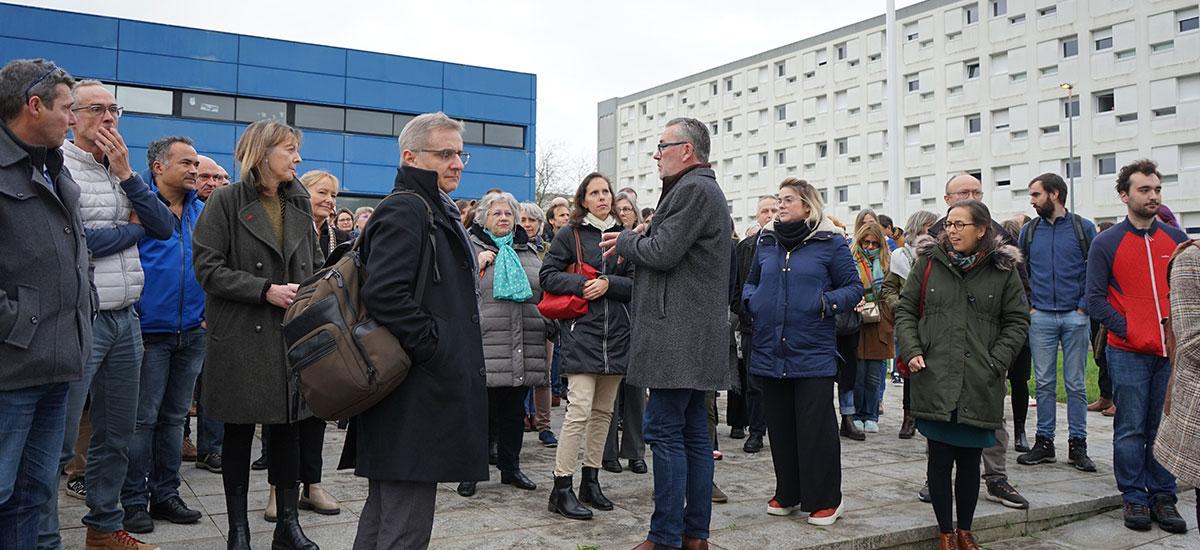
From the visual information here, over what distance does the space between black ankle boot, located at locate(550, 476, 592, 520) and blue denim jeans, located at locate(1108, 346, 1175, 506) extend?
373 centimetres

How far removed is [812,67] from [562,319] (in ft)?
219

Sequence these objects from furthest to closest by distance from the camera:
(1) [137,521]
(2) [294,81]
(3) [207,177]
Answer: (2) [294,81], (3) [207,177], (1) [137,521]

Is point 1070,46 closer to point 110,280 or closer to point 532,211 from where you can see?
point 532,211

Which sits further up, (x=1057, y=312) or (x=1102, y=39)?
(x=1102, y=39)

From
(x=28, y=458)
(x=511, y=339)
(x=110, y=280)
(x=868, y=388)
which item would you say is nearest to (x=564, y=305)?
(x=511, y=339)

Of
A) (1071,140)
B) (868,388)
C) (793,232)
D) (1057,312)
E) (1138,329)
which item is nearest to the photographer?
(793,232)

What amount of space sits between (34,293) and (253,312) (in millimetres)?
1375

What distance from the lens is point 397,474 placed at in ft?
11.1

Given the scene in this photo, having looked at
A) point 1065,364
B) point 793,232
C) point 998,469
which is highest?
point 793,232

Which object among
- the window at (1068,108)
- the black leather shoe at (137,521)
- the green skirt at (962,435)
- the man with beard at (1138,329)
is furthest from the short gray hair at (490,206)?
the window at (1068,108)

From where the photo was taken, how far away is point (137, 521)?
4.86m

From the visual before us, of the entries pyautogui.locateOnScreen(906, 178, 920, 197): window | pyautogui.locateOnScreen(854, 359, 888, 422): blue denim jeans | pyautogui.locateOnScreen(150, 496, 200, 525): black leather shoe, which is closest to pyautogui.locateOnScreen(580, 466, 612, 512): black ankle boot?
pyautogui.locateOnScreen(150, 496, 200, 525): black leather shoe

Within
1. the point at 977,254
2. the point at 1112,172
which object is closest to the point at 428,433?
the point at 977,254

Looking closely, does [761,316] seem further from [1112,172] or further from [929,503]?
[1112,172]
